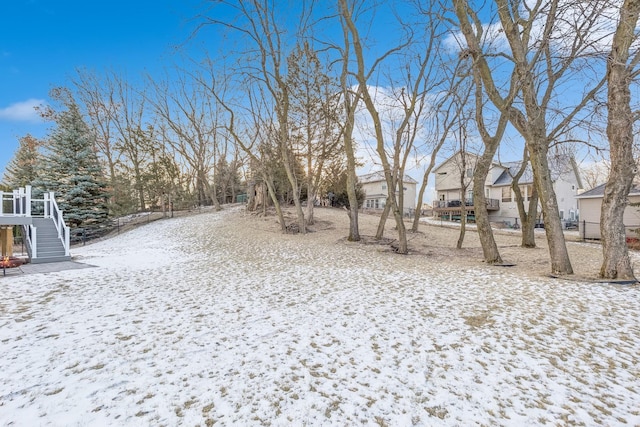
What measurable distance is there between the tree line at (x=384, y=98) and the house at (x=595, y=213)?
8388 millimetres

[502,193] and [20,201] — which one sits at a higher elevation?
[502,193]

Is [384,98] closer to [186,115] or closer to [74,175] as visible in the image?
[186,115]

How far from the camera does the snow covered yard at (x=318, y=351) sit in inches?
96.7

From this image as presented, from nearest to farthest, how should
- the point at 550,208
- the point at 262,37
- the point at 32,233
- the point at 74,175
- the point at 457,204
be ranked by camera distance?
the point at 550,208 → the point at 32,233 → the point at 262,37 → the point at 74,175 → the point at 457,204

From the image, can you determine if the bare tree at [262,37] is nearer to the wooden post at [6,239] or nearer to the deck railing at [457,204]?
the wooden post at [6,239]

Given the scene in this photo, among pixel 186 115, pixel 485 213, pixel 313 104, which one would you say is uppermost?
pixel 186 115

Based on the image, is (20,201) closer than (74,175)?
Yes

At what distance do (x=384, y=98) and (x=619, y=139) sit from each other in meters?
8.95

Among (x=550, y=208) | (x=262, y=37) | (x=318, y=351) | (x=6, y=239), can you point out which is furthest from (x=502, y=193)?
(x=6, y=239)

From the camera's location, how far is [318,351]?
3.46 m

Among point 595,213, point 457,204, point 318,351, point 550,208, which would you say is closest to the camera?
point 318,351

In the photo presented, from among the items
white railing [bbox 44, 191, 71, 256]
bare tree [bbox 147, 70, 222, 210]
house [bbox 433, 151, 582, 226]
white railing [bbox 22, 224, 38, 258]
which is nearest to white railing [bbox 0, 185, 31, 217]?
white railing [bbox 22, 224, 38, 258]

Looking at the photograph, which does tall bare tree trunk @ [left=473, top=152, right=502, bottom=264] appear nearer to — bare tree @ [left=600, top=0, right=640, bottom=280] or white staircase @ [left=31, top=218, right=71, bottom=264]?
bare tree @ [left=600, top=0, right=640, bottom=280]

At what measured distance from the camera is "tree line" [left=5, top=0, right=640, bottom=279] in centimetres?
591
